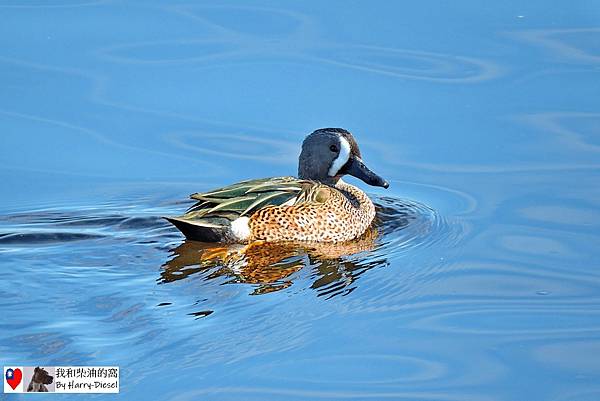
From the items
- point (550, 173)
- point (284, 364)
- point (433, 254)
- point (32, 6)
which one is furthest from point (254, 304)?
point (32, 6)

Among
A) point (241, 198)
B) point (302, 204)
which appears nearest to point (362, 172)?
point (302, 204)

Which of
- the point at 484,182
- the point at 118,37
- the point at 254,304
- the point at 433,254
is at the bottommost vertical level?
the point at 254,304

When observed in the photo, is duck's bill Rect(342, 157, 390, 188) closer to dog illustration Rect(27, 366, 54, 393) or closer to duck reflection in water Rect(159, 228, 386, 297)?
duck reflection in water Rect(159, 228, 386, 297)

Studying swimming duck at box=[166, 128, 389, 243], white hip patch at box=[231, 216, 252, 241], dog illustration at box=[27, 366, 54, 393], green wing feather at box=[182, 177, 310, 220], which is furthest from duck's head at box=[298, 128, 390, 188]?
dog illustration at box=[27, 366, 54, 393]

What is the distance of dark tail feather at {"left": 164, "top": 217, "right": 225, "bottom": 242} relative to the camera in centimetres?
1008

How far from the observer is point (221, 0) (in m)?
14.3

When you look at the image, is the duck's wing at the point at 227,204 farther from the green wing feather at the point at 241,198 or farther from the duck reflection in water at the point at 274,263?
the duck reflection in water at the point at 274,263

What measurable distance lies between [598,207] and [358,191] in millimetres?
2102

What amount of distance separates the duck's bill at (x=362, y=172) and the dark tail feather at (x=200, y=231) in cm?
148

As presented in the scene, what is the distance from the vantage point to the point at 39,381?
7.19 meters

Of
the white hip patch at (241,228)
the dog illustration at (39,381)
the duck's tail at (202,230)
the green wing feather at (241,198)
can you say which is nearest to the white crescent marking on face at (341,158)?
the green wing feather at (241,198)

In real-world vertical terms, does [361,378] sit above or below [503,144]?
below

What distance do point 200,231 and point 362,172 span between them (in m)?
1.67

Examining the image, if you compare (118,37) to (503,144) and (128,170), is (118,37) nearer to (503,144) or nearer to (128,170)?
(128,170)
